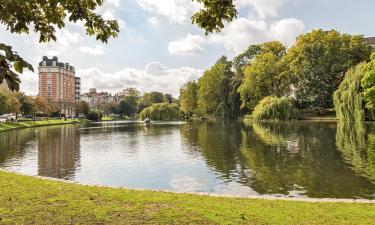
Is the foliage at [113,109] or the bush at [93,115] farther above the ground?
the foliage at [113,109]

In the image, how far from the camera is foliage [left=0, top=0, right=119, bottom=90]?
392cm

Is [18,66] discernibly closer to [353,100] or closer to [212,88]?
[353,100]

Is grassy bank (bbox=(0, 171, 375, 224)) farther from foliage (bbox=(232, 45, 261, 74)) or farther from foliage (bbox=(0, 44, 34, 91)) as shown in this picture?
foliage (bbox=(232, 45, 261, 74))

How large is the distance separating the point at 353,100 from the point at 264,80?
1147 inches

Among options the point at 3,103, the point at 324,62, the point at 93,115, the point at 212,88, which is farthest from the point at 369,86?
the point at 93,115

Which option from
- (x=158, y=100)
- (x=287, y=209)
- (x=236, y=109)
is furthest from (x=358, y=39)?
(x=158, y=100)

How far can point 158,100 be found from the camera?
7116 inches

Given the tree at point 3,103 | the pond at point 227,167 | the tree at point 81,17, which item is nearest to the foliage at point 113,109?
the tree at point 3,103

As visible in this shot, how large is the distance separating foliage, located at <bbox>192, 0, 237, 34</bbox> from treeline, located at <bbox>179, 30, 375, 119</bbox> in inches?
2441

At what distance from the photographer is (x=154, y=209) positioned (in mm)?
9297

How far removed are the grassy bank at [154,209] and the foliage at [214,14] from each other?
4.21 m

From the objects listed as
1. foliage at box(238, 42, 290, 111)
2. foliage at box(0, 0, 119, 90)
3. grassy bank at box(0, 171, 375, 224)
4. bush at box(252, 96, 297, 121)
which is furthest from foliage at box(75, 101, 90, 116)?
foliage at box(0, 0, 119, 90)

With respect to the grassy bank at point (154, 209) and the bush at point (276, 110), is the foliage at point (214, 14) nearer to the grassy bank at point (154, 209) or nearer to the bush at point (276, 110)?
the grassy bank at point (154, 209)

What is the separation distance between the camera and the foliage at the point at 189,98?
113931 mm
